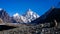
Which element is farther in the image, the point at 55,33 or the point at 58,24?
the point at 58,24

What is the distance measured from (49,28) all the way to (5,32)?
4.46 feet

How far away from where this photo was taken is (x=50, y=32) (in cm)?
508

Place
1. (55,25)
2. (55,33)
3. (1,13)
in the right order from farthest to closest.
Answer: (1,13) → (55,25) → (55,33)

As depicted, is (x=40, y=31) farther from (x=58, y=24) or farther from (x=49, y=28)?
(x=58, y=24)

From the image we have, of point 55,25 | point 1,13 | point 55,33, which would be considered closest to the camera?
point 55,33

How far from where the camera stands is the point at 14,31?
5.18 m

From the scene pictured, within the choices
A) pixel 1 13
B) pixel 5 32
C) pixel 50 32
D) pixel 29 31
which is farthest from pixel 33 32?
pixel 1 13

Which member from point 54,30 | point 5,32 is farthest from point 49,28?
point 5,32

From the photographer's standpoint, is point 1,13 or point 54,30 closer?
point 54,30

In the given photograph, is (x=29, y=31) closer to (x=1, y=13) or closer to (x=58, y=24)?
(x=58, y=24)

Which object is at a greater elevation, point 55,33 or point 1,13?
point 1,13

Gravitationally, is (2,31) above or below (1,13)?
below

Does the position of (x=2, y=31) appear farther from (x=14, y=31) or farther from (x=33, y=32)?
(x=33, y=32)

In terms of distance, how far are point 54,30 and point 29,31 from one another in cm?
76
